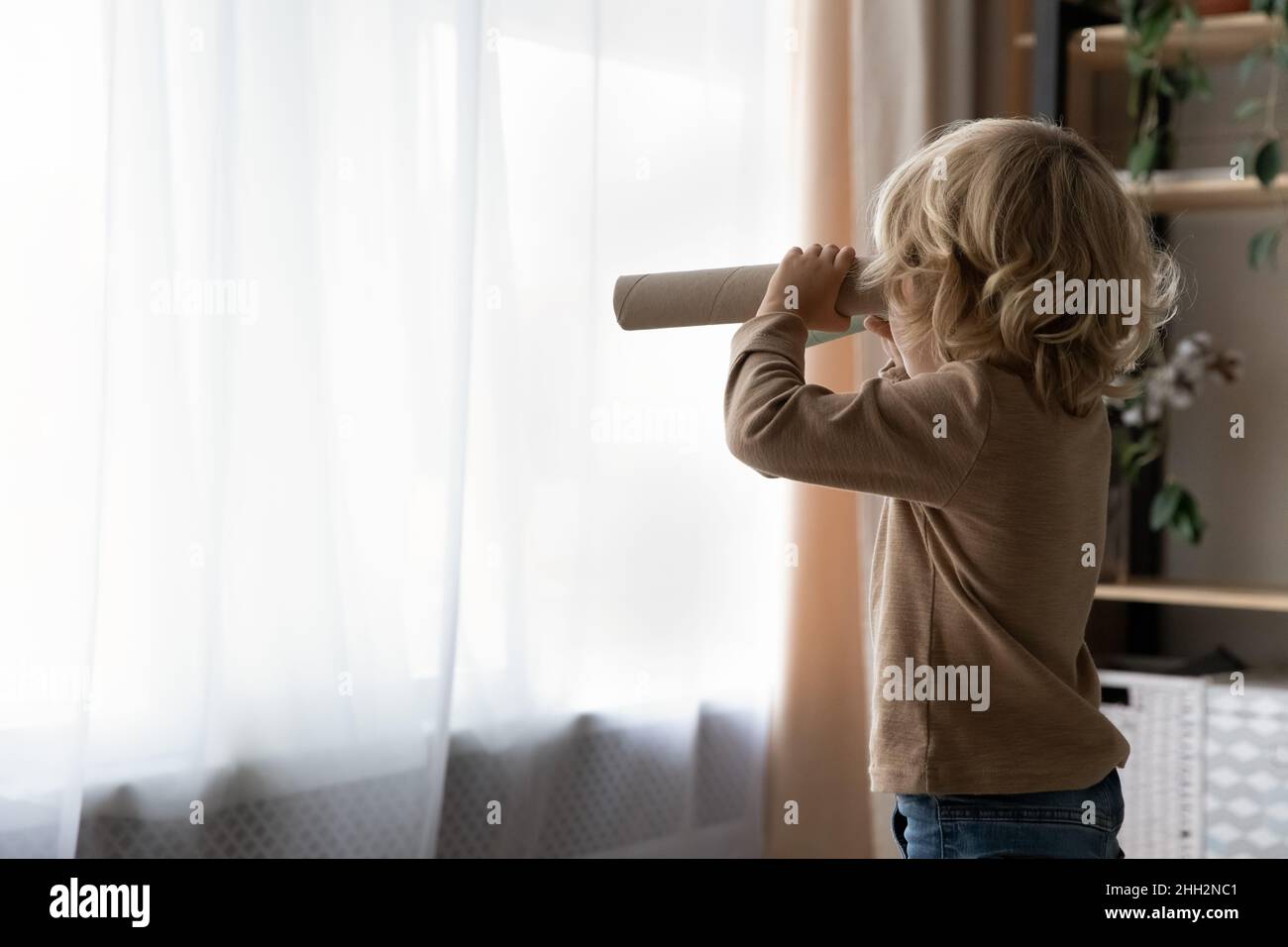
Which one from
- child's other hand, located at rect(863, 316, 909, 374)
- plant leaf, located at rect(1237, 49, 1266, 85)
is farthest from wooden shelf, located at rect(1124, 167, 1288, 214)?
child's other hand, located at rect(863, 316, 909, 374)

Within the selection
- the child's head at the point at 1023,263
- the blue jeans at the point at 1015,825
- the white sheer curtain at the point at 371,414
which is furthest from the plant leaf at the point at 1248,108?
the blue jeans at the point at 1015,825

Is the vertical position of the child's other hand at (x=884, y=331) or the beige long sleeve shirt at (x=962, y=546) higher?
the child's other hand at (x=884, y=331)

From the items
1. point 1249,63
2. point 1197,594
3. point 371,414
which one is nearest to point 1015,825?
point 371,414

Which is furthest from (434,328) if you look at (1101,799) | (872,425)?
(1101,799)

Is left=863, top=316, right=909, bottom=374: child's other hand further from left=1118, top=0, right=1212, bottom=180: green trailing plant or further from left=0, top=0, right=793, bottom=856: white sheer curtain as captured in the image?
left=1118, top=0, right=1212, bottom=180: green trailing plant

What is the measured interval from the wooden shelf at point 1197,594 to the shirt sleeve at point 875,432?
4.33 feet

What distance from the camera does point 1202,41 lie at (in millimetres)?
2266

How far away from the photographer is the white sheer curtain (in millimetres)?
1411

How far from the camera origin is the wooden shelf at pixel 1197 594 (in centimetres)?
211

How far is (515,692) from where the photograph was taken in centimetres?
183

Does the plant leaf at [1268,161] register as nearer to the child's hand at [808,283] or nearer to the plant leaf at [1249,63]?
the plant leaf at [1249,63]

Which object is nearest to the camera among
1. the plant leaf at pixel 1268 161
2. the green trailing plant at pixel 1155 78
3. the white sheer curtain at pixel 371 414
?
the white sheer curtain at pixel 371 414

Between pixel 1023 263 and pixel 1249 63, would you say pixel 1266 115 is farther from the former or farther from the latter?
pixel 1023 263

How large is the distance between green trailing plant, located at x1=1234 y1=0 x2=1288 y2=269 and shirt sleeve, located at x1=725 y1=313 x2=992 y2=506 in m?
1.36
